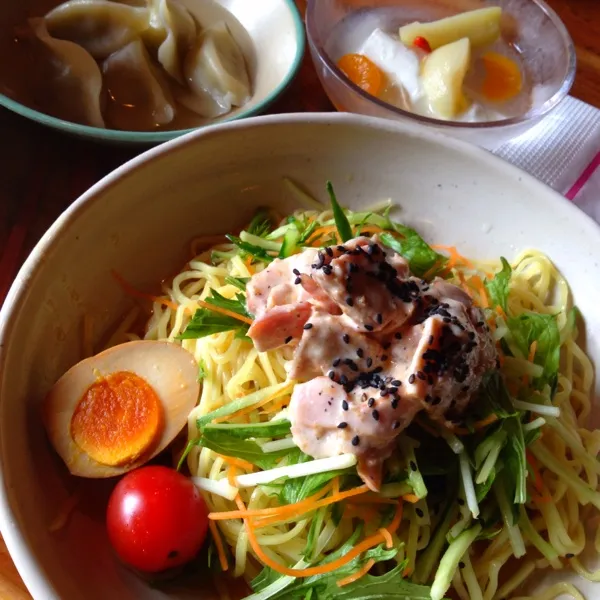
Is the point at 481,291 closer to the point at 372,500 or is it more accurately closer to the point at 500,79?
the point at 372,500

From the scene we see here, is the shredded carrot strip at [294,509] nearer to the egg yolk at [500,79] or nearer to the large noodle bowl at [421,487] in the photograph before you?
the large noodle bowl at [421,487]

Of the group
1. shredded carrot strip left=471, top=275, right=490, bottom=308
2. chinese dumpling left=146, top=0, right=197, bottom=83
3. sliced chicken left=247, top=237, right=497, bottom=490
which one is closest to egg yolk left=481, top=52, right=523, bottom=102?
shredded carrot strip left=471, top=275, right=490, bottom=308

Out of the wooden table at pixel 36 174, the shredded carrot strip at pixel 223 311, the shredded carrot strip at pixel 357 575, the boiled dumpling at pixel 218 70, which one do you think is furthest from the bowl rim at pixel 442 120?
the shredded carrot strip at pixel 357 575

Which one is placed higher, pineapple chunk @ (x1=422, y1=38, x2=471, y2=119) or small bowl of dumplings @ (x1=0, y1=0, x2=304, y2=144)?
pineapple chunk @ (x1=422, y1=38, x2=471, y2=119)

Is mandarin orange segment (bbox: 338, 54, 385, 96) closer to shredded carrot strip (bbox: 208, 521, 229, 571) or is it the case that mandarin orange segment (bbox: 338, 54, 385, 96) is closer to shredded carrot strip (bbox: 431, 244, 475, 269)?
shredded carrot strip (bbox: 431, 244, 475, 269)

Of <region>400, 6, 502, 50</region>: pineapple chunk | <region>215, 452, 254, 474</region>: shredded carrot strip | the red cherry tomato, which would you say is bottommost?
the red cherry tomato

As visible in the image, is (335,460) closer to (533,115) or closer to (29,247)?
(29,247)

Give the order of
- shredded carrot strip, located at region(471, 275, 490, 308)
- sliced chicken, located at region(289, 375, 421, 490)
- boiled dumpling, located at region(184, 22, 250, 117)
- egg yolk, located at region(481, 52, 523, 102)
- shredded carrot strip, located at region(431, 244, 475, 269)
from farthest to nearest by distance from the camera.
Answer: egg yolk, located at region(481, 52, 523, 102) < boiled dumpling, located at region(184, 22, 250, 117) < shredded carrot strip, located at region(431, 244, 475, 269) < shredded carrot strip, located at region(471, 275, 490, 308) < sliced chicken, located at region(289, 375, 421, 490)
